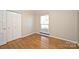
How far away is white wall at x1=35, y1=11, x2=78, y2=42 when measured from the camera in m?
1.78

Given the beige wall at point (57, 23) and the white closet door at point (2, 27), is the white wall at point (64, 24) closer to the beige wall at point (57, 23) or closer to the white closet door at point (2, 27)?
the beige wall at point (57, 23)

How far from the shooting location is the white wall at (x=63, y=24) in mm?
1778

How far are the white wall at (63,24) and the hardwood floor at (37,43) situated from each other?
0.35 feet

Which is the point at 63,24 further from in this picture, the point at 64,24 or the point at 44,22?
the point at 44,22

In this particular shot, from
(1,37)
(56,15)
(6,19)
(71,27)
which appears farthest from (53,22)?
(1,37)

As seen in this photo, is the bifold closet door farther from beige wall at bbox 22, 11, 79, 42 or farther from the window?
the window

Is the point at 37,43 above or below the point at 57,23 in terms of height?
below

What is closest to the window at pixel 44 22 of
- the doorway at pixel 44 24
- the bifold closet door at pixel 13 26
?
the doorway at pixel 44 24

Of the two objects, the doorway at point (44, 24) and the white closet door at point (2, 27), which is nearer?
the white closet door at point (2, 27)

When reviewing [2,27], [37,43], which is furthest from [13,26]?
[37,43]

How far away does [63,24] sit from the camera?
1827 mm

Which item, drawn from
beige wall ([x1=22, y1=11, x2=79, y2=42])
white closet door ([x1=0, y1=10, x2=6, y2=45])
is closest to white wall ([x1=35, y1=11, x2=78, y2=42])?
beige wall ([x1=22, y1=11, x2=79, y2=42])

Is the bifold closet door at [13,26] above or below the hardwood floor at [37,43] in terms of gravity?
above

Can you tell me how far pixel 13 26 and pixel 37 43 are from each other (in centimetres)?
53
